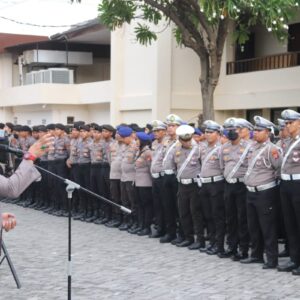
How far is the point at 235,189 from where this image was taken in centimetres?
834

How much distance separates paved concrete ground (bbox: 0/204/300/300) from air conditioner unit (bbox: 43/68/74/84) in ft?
44.5

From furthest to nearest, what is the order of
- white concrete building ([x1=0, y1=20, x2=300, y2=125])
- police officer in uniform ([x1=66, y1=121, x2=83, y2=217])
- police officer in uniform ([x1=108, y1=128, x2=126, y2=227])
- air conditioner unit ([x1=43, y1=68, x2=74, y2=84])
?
1. air conditioner unit ([x1=43, y1=68, x2=74, y2=84])
2. white concrete building ([x1=0, y1=20, x2=300, y2=125])
3. police officer in uniform ([x1=66, y1=121, x2=83, y2=217])
4. police officer in uniform ([x1=108, y1=128, x2=126, y2=227])

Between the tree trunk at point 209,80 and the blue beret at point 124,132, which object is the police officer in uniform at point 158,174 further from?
the tree trunk at point 209,80

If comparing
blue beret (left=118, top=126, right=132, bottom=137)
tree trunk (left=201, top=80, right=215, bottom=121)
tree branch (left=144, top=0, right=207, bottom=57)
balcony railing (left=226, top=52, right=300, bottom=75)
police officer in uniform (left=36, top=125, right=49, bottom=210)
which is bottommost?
police officer in uniform (left=36, top=125, right=49, bottom=210)

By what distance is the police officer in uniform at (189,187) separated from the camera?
9039 mm

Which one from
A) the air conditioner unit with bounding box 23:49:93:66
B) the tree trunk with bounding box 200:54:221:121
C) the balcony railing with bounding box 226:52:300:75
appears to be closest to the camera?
the tree trunk with bounding box 200:54:221:121

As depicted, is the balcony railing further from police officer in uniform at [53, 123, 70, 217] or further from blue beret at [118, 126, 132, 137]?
blue beret at [118, 126, 132, 137]

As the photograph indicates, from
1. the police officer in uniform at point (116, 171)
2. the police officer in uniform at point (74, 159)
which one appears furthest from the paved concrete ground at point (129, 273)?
the police officer in uniform at point (74, 159)

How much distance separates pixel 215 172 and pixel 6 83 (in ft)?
66.6

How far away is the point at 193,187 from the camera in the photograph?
9070mm

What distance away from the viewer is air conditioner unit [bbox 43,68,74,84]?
23188mm

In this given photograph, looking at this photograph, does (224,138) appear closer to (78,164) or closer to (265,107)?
(78,164)

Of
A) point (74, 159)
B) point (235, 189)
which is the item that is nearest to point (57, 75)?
point (74, 159)

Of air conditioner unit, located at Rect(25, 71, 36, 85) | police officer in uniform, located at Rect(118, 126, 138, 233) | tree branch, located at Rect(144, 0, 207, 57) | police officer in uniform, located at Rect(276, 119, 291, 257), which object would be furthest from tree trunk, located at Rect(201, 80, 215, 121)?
air conditioner unit, located at Rect(25, 71, 36, 85)
